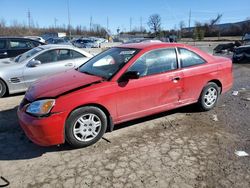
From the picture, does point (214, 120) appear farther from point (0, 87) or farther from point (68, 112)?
point (0, 87)

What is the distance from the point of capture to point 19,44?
10.5 m

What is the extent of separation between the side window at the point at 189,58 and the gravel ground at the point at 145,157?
1080 millimetres

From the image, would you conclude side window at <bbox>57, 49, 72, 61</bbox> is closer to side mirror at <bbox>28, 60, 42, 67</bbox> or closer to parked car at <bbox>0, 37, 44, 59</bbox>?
side mirror at <bbox>28, 60, 42, 67</bbox>

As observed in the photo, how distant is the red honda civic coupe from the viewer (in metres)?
3.78

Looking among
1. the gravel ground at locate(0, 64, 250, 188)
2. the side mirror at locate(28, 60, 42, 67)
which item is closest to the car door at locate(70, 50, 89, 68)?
the side mirror at locate(28, 60, 42, 67)

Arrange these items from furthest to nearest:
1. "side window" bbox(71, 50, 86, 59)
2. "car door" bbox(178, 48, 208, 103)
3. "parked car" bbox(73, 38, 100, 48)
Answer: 1. "parked car" bbox(73, 38, 100, 48)
2. "side window" bbox(71, 50, 86, 59)
3. "car door" bbox(178, 48, 208, 103)

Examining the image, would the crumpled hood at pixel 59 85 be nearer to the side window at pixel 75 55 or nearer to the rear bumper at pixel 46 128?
the rear bumper at pixel 46 128

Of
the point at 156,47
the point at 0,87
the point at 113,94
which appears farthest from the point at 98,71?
the point at 0,87

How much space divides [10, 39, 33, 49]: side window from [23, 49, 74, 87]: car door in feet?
11.2

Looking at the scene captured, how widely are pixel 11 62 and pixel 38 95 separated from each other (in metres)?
4.13

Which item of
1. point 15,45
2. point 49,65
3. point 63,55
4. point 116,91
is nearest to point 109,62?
point 116,91

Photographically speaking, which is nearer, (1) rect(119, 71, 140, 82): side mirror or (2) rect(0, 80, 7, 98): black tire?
(1) rect(119, 71, 140, 82): side mirror

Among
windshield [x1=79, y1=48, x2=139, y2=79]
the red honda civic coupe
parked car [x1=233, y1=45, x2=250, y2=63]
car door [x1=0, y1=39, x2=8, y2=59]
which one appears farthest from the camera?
parked car [x1=233, y1=45, x2=250, y2=63]

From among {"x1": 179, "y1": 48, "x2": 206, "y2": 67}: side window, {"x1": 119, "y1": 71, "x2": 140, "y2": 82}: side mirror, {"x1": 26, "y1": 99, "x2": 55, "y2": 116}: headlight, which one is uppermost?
{"x1": 179, "y1": 48, "x2": 206, "y2": 67}: side window
